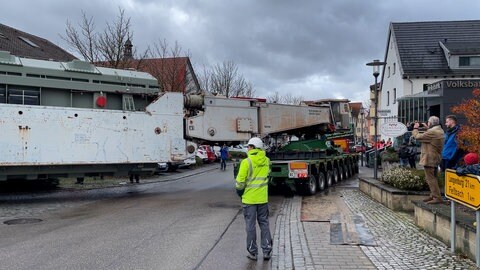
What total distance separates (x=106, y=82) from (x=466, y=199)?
1035cm

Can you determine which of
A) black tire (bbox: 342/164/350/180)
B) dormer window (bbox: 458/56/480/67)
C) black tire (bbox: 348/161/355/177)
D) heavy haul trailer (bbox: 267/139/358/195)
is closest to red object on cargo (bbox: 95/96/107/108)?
heavy haul trailer (bbox: 267/139/358/195)

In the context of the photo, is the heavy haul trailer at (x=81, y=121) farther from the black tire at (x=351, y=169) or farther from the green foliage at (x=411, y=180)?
the black tire at (x=351, y=169)

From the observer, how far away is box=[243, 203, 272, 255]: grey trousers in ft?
22.0

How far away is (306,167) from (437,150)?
513 centimetres

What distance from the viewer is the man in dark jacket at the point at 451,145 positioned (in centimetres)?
847

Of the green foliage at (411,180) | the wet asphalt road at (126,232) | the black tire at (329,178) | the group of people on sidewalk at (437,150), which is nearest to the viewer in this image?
the wet asphalt road at (126,232)

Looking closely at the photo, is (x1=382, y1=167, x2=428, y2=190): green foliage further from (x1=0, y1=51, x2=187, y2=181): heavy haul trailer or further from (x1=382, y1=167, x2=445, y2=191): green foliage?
(x1=0, y1=51, x2=187, y2=181): heavy haul trailer

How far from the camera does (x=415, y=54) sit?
1623 inches

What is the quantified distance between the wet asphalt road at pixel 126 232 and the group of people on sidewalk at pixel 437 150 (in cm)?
350

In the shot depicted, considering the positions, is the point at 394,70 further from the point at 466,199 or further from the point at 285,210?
the point at 466,199

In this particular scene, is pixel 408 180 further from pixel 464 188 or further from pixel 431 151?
pixel 464 188

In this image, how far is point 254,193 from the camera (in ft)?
22.1

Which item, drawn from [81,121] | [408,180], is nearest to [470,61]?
[408,180]

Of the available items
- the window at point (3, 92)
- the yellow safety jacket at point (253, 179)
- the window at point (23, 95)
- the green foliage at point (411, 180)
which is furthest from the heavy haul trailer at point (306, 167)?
the window at point (3, 92)
